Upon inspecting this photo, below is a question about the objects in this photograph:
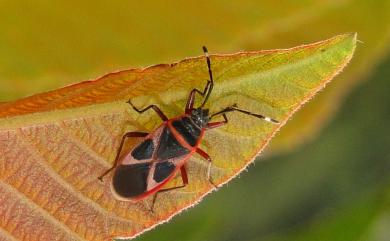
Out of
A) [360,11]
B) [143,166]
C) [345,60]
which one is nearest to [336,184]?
[360,11]

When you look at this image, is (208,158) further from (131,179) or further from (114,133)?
(131,179)

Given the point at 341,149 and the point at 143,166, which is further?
the point at 341,149

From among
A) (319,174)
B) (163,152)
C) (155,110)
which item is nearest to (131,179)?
(163,152)

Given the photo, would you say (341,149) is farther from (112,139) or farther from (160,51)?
(112,139)

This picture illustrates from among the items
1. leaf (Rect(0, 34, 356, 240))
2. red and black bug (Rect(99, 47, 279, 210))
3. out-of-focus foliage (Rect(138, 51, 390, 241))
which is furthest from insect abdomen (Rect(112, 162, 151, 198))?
out-of-focus foliage (Rect(138, 51, 390, 241))

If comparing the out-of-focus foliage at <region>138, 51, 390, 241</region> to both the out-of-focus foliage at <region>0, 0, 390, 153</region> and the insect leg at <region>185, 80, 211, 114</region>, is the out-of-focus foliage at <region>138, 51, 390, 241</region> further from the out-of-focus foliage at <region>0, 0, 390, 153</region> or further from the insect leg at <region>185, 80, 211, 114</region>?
the insect leg at <region>185, 80, 211, 114</region>

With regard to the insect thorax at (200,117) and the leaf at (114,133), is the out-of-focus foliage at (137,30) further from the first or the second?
the leaf at (114,133)
